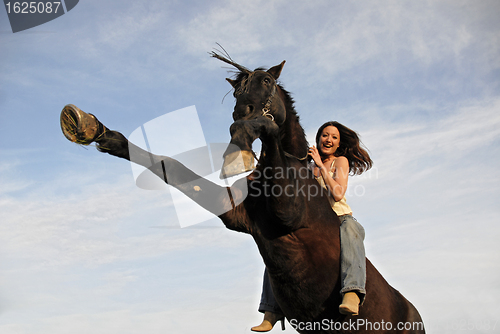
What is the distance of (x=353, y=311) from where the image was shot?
184 inches

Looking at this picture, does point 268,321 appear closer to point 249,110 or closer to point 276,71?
point 249,110

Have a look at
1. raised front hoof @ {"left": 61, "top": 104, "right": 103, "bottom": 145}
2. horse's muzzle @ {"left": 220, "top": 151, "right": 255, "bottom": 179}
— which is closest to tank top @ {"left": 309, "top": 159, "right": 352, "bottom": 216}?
horse's muzzle @ {"left": 220, "top": 151, "right": 255, "bottom": 179}

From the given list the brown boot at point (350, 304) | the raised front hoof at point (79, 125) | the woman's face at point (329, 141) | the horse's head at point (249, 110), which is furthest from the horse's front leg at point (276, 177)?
the raised front hoof at point (79, 125)

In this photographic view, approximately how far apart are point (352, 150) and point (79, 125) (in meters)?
4.06

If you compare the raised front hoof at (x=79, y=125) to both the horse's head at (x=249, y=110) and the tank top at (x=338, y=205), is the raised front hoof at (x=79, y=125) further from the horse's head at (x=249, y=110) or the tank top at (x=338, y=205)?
the tank top at (x=338, y=205)

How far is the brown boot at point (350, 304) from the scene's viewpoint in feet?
15.3

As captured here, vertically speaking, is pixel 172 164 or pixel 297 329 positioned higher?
pixel 172 164

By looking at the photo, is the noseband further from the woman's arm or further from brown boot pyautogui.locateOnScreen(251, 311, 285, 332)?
brown boot pyautogui.locateOnScreen(251, 311, 285, 332)

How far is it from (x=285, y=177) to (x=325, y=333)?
2.17 metres

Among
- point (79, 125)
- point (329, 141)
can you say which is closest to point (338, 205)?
point (329, 141)

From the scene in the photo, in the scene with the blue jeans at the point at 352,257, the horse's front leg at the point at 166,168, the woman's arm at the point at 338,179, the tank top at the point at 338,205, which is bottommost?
the blue jeans at the point at 352,257

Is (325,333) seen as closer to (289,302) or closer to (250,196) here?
(289,302)

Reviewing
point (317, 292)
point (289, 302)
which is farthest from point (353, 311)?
point (289, 302)

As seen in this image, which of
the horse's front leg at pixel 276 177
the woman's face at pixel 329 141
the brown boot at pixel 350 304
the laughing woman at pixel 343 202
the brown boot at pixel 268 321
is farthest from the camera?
the woman's face at pixel 329 141
